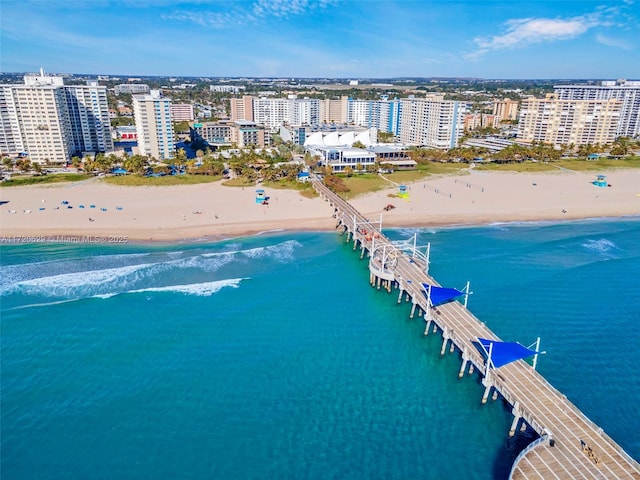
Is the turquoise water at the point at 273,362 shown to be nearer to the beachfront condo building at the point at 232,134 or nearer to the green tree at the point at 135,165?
the green tree at the point at 135,165

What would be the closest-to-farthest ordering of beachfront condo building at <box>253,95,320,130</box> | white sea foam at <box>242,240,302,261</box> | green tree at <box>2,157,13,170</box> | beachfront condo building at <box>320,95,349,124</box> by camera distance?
white sea foam at <box>242,240,302,261</box> → green tree at <box>2,157,13,170</box> → beachfront condo building at <box>253,95,320,130</box> → beachfront condo building at <box>320,95,349,124</box>

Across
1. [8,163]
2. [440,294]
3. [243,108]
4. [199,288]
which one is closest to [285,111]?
[243,108]

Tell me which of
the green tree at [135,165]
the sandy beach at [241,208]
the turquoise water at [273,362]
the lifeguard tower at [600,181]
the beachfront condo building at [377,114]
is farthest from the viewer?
the beachfront condo building at [377,114]

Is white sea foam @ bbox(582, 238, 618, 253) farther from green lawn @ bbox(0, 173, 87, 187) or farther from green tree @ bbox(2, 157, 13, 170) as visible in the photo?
green tree @ bbox(2, 157, 13, 170)

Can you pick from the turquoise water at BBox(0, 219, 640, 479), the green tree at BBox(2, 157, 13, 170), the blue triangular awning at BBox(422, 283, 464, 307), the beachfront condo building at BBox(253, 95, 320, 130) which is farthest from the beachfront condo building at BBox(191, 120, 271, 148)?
the blue triangular awning at BBox(422, 283, 464, 307)

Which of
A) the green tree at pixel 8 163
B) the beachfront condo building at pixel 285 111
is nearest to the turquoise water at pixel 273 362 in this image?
the green tree at pixel 8 163

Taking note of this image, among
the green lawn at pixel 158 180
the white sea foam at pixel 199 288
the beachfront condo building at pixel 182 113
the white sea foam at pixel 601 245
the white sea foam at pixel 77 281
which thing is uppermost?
the beachfront condo building at pixel 182 113

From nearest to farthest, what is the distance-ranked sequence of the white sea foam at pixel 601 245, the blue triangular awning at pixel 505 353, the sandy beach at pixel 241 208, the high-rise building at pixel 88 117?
the blue triangular awning at pixel 505 353 < the white sea foam at pixel 601 245 < the sandy beach at pixel 241 208 < the high-rise building at pixel 88 117
